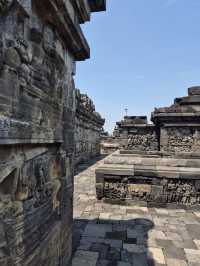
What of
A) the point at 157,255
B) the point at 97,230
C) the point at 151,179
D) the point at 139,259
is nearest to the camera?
the point at 139,259

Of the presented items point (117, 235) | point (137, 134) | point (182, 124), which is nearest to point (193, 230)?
point (117, 235)

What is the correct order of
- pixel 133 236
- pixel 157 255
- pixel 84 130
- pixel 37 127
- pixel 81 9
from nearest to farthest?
1. pixel 37 127
2. pixel 81 9
3. pixel 157 255
4. pixel 133 236
5. pixel 84 130

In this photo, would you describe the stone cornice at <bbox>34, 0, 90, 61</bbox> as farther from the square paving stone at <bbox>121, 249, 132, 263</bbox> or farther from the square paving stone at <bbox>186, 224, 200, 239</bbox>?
the square paving stone at <bbox>186, 224, 200, 239</bbox>

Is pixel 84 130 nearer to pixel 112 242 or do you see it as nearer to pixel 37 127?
pixel 112 242

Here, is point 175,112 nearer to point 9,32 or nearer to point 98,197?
point 98,197

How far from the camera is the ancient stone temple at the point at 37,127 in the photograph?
5.18 ft

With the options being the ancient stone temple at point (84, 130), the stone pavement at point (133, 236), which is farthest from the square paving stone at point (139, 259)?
the ancient stone temple at point (84, 130)

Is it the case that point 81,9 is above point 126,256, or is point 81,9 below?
above

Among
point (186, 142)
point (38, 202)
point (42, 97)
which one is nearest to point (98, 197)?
point (38, 202)

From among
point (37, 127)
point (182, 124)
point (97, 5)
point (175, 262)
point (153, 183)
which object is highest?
point (97, 5)

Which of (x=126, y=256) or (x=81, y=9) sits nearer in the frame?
(x=81, y=9)

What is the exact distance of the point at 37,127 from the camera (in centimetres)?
203

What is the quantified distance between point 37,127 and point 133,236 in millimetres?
2946

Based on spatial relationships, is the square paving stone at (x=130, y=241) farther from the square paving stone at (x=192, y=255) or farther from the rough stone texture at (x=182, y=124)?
the rough stone texture at (x=182, y=124)
